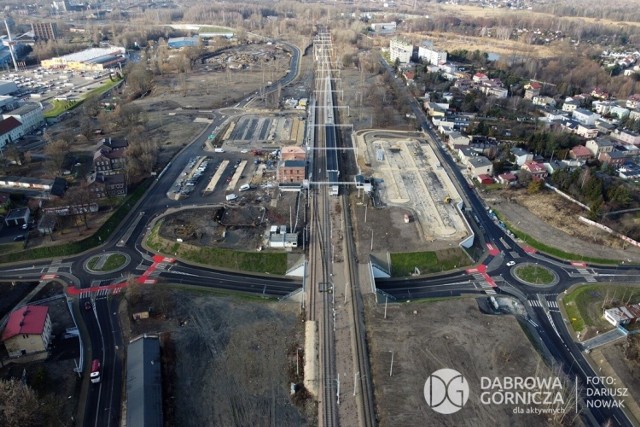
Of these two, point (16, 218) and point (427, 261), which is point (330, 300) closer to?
point (427, 261)

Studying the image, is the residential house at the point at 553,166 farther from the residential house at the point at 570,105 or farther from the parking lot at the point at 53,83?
the parking lot at the point at 53,83

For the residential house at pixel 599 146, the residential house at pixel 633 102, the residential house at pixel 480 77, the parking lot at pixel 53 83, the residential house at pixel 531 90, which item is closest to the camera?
the residential house at pixel 599 146

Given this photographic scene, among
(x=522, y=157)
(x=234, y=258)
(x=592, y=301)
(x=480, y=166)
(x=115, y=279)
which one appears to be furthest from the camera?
(x=522, y=157)

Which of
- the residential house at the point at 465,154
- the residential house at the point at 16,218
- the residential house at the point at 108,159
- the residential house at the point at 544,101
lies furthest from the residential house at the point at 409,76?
the residential house at the point at 16,218

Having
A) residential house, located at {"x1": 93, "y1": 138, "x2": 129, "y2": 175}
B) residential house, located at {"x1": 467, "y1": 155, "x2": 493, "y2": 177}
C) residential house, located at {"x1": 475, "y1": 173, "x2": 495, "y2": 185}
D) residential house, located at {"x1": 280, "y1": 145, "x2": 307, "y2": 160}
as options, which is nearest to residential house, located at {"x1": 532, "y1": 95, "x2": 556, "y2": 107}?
residential house, located at {"x1": 467, "y1": 155, "x2": 493, "y2": 177}

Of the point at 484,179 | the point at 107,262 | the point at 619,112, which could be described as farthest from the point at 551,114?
the point at 107,262

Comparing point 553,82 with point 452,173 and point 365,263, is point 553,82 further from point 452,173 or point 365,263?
point 365,263

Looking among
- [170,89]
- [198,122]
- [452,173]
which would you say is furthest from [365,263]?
[170,89]
